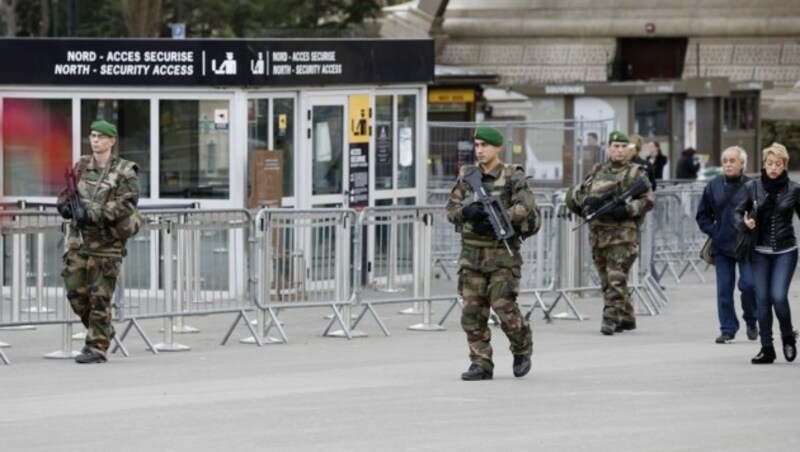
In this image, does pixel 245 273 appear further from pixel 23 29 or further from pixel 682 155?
pixel 23 29

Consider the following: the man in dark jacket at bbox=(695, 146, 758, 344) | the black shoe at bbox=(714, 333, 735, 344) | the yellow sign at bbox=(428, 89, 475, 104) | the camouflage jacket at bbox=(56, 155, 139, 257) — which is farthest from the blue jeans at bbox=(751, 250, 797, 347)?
the yellow sign at bbox=(428, 89, 475, 104)

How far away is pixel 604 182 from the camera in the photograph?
17.9 m

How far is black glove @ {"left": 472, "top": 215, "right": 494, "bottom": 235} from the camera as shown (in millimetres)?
13586

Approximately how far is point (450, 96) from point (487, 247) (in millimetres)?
18892

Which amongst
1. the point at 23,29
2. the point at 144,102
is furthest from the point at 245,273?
the point at 23,29

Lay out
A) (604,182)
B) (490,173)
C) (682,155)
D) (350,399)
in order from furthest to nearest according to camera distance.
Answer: (682,155) < (604,182) < (490,173) < (350,399)

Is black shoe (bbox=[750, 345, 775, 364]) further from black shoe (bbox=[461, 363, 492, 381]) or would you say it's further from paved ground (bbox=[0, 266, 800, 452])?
black shoe (bbox=[461, 363, 492, 381])

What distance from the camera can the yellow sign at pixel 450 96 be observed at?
32.3m

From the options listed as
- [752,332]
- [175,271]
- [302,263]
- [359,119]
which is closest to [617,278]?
[752,332]

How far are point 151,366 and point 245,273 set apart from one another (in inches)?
94.6

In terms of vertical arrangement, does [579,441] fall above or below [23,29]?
below

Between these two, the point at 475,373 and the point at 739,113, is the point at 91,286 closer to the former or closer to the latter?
the point at 475,373

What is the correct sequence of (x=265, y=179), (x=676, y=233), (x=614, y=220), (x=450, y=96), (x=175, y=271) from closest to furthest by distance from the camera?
(x=175, y=271), (x=614, y=220), (x=265, y=179), (x=676, y=233), (x=450, y=96)

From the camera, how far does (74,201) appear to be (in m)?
14.9
